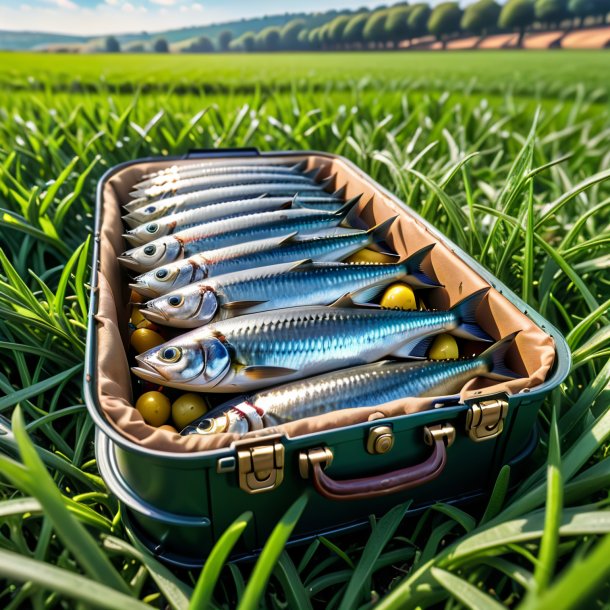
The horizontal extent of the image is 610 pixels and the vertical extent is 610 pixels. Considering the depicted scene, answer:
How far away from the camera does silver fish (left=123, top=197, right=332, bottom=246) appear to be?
99.4 inches

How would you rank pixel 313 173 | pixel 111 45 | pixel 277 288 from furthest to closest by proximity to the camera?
pixel 111 45 < pixel 313 173 < pixel 277 288

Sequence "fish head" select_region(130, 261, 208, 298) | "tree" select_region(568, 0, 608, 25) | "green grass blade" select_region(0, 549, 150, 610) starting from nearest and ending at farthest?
"green grass blade" select_region(0, 549, 150, 610)
"fish head" select_region(130, 261, 208, 298)
"tree" select_region(568, 0, 608, 25)

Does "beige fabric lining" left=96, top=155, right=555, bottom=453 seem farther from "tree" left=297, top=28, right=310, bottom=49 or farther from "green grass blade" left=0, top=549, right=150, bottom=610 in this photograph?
"tree" left=297, top=28, right=310, bottom=49

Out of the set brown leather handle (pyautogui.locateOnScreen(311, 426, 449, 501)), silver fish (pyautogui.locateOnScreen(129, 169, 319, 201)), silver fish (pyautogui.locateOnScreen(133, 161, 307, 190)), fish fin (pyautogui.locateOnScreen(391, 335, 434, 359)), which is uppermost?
silver fish (pyautogui.locateOnScreen(133, 161, 307, 190))

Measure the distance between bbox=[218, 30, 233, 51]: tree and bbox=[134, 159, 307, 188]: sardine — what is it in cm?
460

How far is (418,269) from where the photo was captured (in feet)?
7.46

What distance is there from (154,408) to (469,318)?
1237 mm

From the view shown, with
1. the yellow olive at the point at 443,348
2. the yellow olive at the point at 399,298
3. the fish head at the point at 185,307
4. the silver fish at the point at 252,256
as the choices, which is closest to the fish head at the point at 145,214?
the silver fish at the point at 252,256

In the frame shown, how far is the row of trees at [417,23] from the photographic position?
720cm

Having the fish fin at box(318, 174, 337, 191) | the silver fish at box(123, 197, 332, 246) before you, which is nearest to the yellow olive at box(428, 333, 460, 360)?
the silver fish at box(123, 197, 332, 246)

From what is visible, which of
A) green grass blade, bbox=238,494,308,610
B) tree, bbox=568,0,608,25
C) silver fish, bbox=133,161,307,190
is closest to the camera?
green grass blade, bbox=238,494,308,610

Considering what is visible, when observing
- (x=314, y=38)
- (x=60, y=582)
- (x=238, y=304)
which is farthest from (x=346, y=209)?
(x=314, y=38)

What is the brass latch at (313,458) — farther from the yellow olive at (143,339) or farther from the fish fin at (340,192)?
the fish fin at (340,192)

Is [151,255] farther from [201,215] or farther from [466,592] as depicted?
[466,592]
